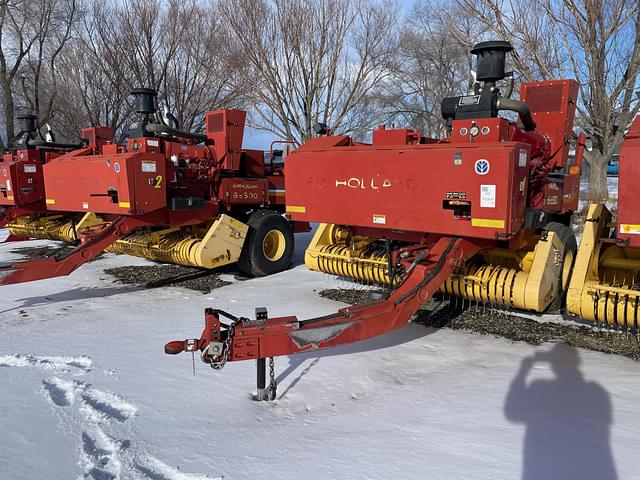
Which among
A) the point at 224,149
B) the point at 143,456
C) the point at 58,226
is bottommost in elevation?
the point at 143,456

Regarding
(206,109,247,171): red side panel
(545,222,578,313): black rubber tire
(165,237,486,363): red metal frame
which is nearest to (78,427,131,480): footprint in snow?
(165,237,486,363): red metal frame

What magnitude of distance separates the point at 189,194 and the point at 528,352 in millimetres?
4943

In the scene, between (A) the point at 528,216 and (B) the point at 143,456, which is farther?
(A) the point at 528,216

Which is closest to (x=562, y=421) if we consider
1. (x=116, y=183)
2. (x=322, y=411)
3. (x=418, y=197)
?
(x=322, y=411)

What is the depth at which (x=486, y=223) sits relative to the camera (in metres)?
4.14

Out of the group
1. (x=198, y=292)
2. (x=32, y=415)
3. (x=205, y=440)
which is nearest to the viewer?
(x=205, y=440)

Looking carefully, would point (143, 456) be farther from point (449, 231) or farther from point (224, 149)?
point (224, 149)

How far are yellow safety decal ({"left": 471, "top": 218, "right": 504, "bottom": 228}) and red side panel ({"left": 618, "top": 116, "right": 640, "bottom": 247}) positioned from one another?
837mm

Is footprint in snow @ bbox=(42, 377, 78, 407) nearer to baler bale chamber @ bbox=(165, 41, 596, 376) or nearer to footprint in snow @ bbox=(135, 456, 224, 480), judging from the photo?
footprint in snow @ bbox=(135, 456, 224, 480)

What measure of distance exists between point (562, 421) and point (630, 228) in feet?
5.07

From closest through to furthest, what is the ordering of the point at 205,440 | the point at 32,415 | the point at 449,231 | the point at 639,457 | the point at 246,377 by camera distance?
1. the point at 639,457
2. the point at 205,440
3. the point at 32,415
4. the point at 246,377
5. the point at 449,231

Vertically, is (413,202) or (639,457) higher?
(413,202)

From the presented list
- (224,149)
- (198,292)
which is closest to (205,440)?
(198,292)

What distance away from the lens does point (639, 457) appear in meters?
2.77
